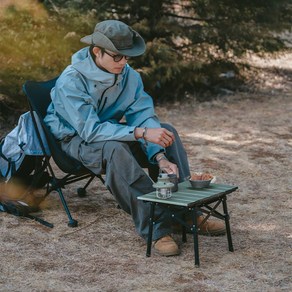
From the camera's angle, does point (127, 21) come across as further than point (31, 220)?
Yes

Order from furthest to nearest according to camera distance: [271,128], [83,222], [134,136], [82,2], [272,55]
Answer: [272,55], [82,2], [271,128], [83,222], [134,136]

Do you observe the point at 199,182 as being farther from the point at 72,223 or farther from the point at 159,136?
the point at 72,223

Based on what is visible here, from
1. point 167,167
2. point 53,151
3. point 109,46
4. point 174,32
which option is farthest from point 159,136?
point 174,32

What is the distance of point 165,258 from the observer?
12.3 ft

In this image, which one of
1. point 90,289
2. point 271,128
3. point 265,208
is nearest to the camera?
point 90,289

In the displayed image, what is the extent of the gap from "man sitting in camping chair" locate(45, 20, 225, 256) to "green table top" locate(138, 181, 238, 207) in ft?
0.55

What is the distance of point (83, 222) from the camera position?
442cm

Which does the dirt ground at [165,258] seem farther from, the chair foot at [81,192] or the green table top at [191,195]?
the green table top at [191,195]

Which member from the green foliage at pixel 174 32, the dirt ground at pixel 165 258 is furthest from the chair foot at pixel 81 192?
the green foliage at pixel 174 32

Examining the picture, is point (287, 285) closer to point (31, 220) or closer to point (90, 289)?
point (90, 289)

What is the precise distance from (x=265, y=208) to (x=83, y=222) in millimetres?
1285

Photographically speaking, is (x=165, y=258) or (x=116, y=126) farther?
(x=116, y=126)

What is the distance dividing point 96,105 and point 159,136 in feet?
1.84

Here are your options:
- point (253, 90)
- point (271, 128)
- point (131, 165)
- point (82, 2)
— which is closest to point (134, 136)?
point (131, 165)
